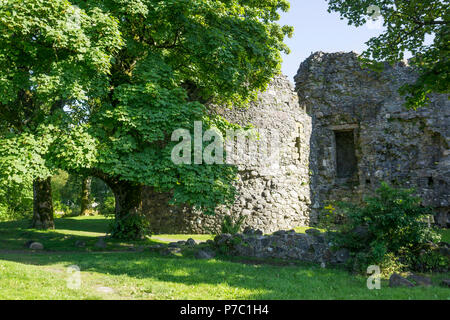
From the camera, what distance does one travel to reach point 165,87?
1121cm

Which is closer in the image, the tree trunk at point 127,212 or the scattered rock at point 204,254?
the scattered rock at point 204,254

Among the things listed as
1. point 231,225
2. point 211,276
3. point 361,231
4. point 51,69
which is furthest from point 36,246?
point 361,231

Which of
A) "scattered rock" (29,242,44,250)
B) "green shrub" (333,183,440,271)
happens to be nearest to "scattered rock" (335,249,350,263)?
"green shrub" (333,183,440,271)

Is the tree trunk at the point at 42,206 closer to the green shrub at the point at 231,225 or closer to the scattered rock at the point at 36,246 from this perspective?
the scattered rock at the point at 36,246

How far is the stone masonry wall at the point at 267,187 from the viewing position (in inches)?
577

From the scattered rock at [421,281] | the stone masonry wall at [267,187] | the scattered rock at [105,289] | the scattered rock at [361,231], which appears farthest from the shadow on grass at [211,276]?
the stone masonry wall at [267,187]

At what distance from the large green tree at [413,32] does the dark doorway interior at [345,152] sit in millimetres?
9363

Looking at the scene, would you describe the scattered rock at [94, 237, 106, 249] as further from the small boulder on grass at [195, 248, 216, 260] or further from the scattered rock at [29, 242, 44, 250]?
the small boulder on grass at [195, 248, 216, 260]

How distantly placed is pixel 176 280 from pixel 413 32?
10.7m

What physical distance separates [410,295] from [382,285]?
0.92m

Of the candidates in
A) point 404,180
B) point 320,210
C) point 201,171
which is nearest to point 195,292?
point 201,171

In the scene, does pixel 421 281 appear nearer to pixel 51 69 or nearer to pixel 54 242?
pixel 51 69

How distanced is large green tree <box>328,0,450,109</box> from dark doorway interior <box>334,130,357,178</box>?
9363 millimetres

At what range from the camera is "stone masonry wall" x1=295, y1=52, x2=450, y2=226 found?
58.1ft
